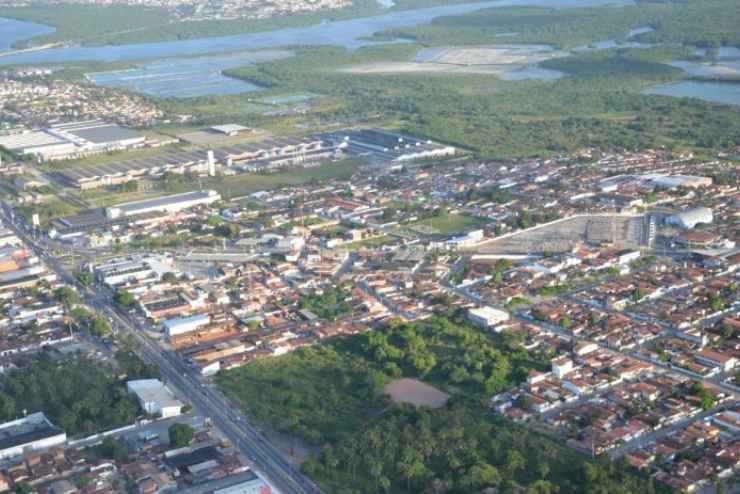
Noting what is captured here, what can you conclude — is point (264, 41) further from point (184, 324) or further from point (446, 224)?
point (184, 324)

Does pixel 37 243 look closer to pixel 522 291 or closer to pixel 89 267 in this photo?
pixel 89 267

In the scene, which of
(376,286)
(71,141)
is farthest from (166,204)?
(71,141)

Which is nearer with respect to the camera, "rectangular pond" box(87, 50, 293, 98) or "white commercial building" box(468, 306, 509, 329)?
"white commercial building" box(468, 306, 509, 329)

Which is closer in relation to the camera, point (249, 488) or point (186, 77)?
point (249, 488)

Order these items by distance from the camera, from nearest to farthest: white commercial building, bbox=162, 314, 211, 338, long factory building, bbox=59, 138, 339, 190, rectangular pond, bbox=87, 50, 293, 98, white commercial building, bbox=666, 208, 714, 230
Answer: white commercial building, bbox=162, 314, 211, 338, white commercial building, bbox=666, 208, 714, 230, long factory building, bbox=59, 138, 339, 190, rectangular pond, bbox=87, 50, 293, 98

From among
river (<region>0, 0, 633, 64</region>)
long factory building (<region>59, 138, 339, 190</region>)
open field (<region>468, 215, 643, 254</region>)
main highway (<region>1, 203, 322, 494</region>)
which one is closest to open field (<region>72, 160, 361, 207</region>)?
long factory building (<region>59, 138, 339, 190</region>)

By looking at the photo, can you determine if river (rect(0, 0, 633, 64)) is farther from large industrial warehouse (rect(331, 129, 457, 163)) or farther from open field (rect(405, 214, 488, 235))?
open field (rect(405, 214, 488, 235))

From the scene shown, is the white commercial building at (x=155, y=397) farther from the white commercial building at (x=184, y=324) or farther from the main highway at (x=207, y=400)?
the white commercial building at (x=184, y=324)
